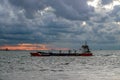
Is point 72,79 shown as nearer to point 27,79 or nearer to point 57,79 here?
point 57,79

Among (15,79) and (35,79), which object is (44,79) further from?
(15,79)

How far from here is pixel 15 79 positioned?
184 feet

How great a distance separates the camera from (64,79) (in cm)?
5578

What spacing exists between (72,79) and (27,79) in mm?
8051

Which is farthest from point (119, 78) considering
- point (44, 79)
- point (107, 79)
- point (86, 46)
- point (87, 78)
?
point (86, 46)

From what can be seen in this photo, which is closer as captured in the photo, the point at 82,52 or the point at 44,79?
the point at 44,79

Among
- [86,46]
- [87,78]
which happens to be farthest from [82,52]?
[87,78]

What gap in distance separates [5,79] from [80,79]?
1359 centimetres

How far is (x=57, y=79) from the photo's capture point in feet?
183

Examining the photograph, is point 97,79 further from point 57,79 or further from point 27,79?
point 27,79

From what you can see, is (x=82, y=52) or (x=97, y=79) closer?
(x=97, y=79)

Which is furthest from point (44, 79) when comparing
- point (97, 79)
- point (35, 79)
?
point (97, 79)

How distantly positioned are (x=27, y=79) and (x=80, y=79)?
9477 millimetres

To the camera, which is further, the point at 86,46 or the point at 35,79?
the point at 86,46
